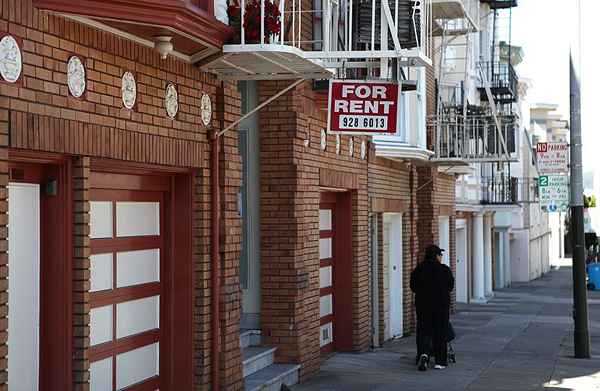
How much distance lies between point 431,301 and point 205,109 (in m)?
5.87

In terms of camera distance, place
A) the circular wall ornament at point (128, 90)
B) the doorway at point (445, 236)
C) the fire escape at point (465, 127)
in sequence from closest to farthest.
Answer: the circular wall ornament at point (128, 90), the fire escape at point (465, 127), the doorway at point (445, 236)

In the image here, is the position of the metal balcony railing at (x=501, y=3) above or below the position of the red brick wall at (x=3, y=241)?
above

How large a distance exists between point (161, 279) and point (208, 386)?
114 centimetres

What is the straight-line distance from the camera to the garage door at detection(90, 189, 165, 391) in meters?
8.25

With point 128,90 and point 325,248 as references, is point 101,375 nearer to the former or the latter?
point 128,90

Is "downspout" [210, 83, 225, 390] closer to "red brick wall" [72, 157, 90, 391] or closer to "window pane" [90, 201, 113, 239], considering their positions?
"window pane" [90, 201, 113, 239]

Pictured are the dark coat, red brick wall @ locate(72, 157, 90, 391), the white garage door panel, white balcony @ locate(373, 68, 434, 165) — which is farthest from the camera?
white balcony @ locate(373, 68, 434, 165)

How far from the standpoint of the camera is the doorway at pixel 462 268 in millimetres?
29641

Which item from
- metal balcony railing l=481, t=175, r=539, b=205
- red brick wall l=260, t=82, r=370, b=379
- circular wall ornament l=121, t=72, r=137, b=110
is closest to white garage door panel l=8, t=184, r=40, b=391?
circular wall ornament l=121, t=72, r=137, b=110

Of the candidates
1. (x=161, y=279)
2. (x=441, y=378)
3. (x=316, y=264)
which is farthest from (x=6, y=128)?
(x=441, y=378)

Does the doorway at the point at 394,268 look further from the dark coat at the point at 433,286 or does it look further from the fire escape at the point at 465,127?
the dark coat at the point at 433,286

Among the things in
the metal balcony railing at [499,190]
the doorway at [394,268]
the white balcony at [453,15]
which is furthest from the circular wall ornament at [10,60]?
the metal balcony railing at [499,190]

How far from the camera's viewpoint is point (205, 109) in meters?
9.77

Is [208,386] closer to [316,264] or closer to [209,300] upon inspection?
[209,300]
